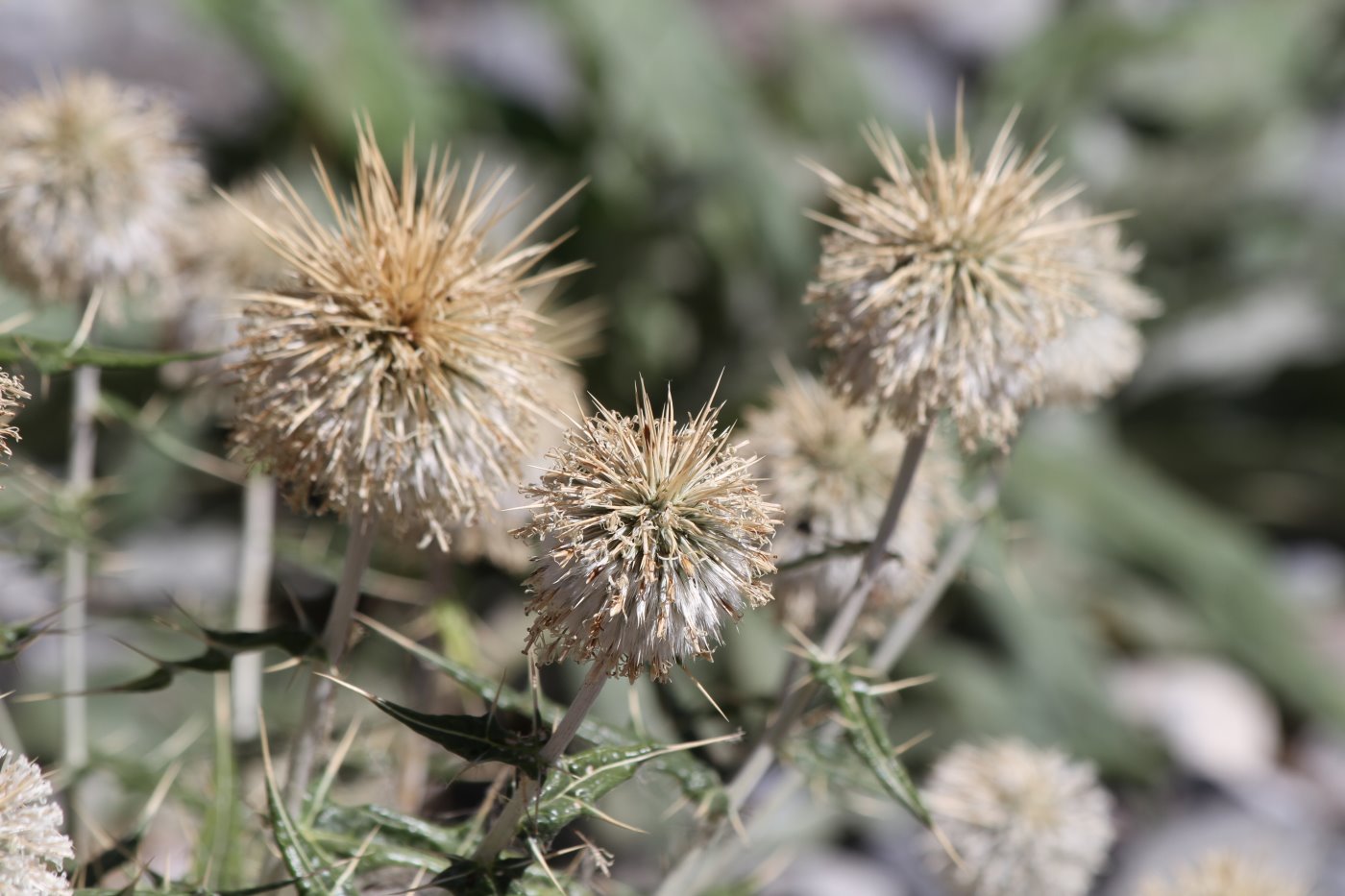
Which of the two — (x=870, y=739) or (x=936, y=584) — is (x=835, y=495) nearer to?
(x=936, y=584)

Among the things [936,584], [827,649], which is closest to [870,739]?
[827,649]

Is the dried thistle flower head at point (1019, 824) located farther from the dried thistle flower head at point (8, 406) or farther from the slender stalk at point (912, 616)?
the dried thistle flower head at point (8, 406)

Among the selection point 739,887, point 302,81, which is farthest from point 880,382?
point 302,81

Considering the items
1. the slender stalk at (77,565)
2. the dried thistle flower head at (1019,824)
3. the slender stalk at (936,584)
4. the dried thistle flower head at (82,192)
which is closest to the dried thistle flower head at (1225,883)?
the dried thistle flower head at (1019,824)

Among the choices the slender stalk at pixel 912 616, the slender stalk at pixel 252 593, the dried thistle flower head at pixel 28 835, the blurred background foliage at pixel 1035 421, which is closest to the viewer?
the dried thistle flower head at pixel 28 835

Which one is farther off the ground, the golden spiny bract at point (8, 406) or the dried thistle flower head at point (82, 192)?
the dried thistle flower head at point (82, 192)

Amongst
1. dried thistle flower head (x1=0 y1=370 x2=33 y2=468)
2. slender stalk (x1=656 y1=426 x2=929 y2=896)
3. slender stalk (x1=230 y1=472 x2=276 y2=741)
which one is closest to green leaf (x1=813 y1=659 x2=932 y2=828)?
slender stalk (x1=656 y1=426 x2=929 y2=896)

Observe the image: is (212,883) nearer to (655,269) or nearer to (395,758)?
(395,758)

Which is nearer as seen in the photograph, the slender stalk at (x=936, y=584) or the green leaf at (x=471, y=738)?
the green leaf at (x=471, y=738)
